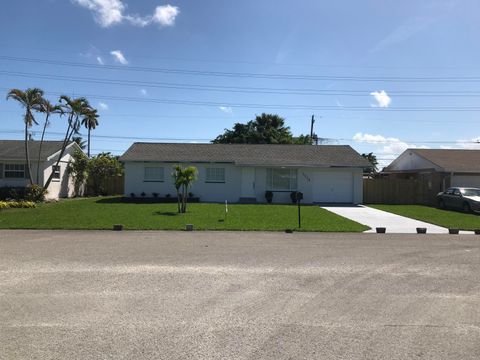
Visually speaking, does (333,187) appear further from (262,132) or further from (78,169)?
(262,132)

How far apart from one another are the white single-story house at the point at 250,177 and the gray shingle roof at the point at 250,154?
0.07 m

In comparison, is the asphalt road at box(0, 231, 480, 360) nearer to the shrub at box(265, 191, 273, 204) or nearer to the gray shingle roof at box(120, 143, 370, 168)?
the shrub at box(265, 191, 273, 204)

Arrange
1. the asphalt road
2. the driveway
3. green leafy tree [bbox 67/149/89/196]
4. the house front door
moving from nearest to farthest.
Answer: the asphalt road < the driveway < the house front door < green leafy tree [bbox 67/149/89/196]

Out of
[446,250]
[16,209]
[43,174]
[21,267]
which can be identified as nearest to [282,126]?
[43,174]

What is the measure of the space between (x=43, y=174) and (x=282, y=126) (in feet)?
103

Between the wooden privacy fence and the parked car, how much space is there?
3554 mm

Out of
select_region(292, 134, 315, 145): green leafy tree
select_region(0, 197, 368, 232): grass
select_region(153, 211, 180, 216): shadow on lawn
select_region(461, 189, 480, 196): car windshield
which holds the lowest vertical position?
select_region(0, 197, 368, 232): grass

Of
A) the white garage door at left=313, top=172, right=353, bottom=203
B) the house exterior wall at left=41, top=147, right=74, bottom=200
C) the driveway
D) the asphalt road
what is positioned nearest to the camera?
the asphalt road

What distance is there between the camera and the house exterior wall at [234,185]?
28.3 m

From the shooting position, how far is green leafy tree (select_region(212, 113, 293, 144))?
50938 mm

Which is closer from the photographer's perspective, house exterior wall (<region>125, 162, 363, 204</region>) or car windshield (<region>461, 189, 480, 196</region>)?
car windshield (<region>461, 189, 480, 196</region>)

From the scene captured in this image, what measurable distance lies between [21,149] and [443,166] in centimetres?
2860

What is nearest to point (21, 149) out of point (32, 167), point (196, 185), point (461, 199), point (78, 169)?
point (32, 167)

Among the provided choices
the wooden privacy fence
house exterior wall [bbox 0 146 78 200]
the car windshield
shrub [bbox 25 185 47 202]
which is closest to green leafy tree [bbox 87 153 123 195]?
house exterior wall [bbox 0 146 78 200]
